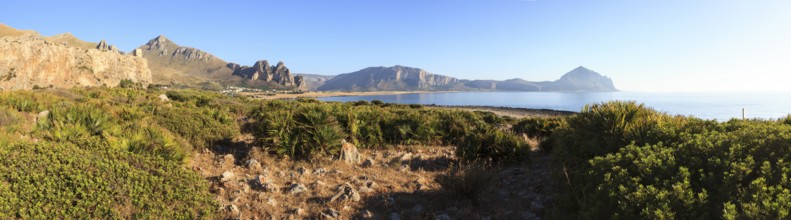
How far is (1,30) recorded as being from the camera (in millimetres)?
104750

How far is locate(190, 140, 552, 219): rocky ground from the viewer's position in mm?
5254

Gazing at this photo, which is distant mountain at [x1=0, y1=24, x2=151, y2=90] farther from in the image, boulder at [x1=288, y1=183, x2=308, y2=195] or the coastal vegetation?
boulder at [x1=288, y1=183, x2=308, y2=195]

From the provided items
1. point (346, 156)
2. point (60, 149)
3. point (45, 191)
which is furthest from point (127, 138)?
point (346, 156)

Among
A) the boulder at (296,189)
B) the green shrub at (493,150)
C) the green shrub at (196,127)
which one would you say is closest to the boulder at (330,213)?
the boulder at (296,189)

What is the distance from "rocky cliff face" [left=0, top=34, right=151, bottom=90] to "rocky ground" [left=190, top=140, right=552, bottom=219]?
6506 cm

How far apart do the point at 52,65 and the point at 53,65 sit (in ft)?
0.41

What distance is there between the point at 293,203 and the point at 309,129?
12.0ft

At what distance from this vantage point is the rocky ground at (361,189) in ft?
17.2

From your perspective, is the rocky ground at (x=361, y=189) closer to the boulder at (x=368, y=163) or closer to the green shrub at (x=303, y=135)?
the boulder at (x=368, y=163)

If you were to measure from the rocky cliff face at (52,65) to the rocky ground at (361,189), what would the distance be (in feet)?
213

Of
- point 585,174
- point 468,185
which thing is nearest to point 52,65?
point 468,185

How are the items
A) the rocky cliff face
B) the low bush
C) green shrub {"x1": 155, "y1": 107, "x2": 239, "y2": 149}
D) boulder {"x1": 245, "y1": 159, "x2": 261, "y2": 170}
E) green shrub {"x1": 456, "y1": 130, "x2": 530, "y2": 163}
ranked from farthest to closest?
1. the rocky cliff face
2. green shrub {"x1": 155, "y1": 107, "x2": 239, "y2": 149}
3. green shrub {"x1": 456, "y1": 130, "x2": 530, "y2": 163}
4. boulder {"x1": 245, "y1": 159, "x2": 261, "y2": 170}
5. the low bush

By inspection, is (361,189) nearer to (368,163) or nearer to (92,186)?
(368,163)

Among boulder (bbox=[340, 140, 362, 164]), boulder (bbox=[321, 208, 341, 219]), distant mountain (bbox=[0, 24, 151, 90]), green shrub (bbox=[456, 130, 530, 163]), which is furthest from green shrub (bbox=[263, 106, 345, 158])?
distant mountain (bbox=[0, 24, 151, 90])
